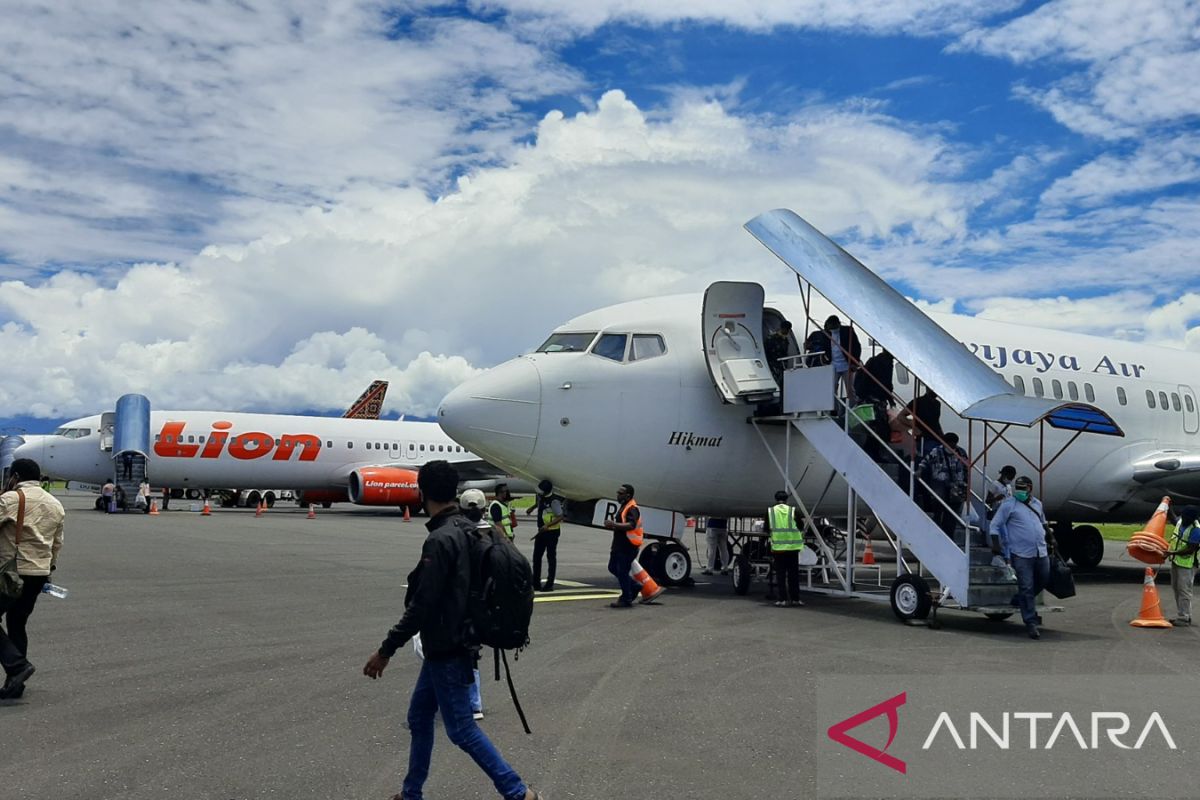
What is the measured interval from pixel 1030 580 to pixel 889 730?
5.26 m

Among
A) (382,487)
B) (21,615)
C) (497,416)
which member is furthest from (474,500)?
(382,487)

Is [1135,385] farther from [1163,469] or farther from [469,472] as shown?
[469,472]

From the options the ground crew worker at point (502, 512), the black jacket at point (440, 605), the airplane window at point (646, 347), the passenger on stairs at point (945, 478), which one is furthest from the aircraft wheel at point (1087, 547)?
the black jacket at point (440, 605)

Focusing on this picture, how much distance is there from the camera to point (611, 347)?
1420 centimetres

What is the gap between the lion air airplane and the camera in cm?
3934

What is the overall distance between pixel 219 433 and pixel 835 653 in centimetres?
3494

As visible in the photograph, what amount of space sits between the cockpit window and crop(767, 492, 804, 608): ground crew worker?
3468 millimetres

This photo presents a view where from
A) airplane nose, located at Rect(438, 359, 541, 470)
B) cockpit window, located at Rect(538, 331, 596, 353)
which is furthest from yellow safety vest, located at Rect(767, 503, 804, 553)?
cockpit window, located at Rect(538, 331, 596, 353)

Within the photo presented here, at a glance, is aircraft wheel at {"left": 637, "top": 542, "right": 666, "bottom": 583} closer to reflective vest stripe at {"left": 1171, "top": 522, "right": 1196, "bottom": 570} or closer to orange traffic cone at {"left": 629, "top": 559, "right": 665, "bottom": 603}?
orange traffic cone at {"left": 629, "top": 559, "right": 665, "bottom": 603}

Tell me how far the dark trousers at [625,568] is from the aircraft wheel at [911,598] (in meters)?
3.22

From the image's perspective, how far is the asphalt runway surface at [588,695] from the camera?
552 cm

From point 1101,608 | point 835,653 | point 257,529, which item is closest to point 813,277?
point 835,653

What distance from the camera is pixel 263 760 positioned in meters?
5.88

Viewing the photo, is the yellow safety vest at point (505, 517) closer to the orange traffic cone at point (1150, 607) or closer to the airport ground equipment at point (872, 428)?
the airport ground equipment at point (872, 428)
